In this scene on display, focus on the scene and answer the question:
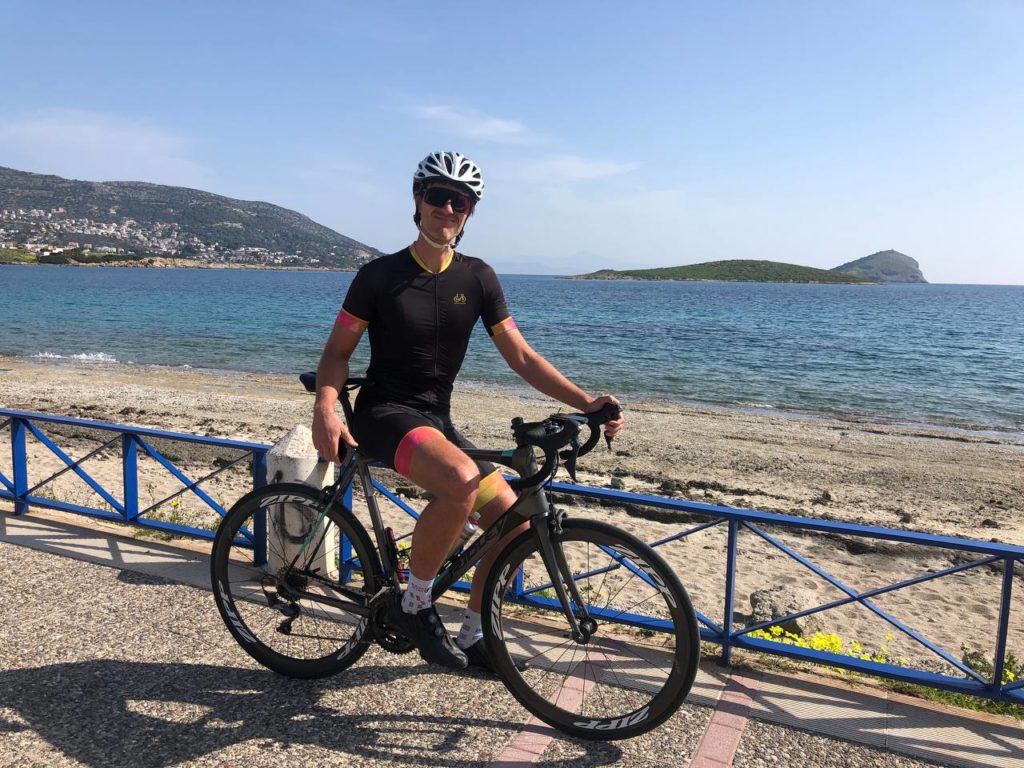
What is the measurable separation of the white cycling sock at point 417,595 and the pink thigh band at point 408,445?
497mm

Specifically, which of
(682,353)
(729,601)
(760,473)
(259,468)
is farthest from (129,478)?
(682,353)

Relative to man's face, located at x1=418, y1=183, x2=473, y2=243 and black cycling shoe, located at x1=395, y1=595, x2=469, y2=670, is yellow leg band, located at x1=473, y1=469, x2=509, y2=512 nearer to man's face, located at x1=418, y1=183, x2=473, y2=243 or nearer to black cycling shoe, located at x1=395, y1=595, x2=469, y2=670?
black cycling shoe, located at x1=395, y1=595, x2=469, y2=670

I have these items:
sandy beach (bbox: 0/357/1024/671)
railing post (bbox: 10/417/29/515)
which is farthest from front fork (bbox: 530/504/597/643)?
railing post (bbox: 10/417/29/515)

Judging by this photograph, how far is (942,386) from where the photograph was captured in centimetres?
2941

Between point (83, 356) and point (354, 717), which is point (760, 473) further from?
point (83, 356)

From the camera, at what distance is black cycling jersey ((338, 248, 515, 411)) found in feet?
11.1

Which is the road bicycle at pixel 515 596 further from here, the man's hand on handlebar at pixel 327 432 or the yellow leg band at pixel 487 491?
the man's hand on handlebar at pixel 327 432

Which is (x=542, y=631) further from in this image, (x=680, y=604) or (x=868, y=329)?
(x=868, y=329)

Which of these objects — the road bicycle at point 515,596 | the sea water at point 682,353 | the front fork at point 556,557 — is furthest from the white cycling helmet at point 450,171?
the sea water at point 682,353

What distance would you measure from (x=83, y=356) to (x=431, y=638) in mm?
32054

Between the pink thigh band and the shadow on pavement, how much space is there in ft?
3.61

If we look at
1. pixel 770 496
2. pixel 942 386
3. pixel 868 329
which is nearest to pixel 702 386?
pixel 942 386

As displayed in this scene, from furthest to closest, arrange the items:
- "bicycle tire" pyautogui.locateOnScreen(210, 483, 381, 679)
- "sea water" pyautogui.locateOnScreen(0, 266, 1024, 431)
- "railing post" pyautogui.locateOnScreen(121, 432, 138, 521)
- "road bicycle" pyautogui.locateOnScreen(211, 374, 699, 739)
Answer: "sea water" pyautogui.locateOnScreen(0, 266, 1024, 431) < "railing post" pyautogui.locateOnScreen(121, 432, 138, 521) < "bicycle tire" pyautogui.locateOnScreen(210, 483, 381, 679) < "road bicycle" pyautogui.locateOnScreen(211, 374, 699, 739)

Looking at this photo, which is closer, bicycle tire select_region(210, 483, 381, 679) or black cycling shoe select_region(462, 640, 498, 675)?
black cycling shoe select_region(462, 640, 498, 675)
